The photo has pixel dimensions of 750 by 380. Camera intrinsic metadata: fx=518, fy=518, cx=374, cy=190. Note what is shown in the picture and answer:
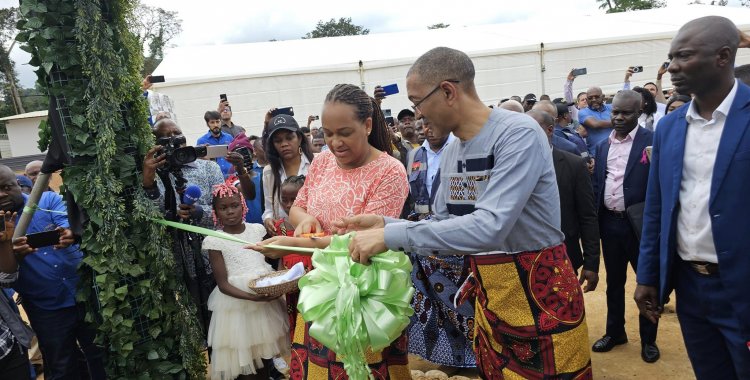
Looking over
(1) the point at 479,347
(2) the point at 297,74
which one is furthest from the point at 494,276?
(2) the point at 297,74

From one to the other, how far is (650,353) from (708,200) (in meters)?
2.72

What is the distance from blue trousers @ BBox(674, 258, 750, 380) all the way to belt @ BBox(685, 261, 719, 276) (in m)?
0.02

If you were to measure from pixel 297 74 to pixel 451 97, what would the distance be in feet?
37.7

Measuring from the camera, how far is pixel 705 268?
7.49ft

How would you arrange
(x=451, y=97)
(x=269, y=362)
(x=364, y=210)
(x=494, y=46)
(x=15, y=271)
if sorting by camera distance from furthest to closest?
1. (x=494, y=46)
2. (x=269, y=362)
3. (x=15, y=271)
4. (x=364, y=210)
5. (x=451, y=97)

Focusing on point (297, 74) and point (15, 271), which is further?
point (297, 74)

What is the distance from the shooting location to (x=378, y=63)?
13336mm

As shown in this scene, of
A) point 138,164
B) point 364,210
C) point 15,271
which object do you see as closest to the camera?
point 364,210

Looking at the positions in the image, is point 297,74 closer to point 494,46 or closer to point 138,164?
point 494,46

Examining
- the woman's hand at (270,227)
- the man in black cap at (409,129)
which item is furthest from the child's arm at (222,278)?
the man in black cap at (409,129)

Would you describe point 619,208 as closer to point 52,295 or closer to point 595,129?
point 595,129

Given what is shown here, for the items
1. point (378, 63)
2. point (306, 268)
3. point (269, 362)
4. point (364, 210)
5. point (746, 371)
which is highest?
point (378, 63)

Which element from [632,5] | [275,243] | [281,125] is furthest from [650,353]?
[632,5]

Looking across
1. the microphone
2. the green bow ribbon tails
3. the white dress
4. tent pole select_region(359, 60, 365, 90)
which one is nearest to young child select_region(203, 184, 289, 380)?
the white dress
